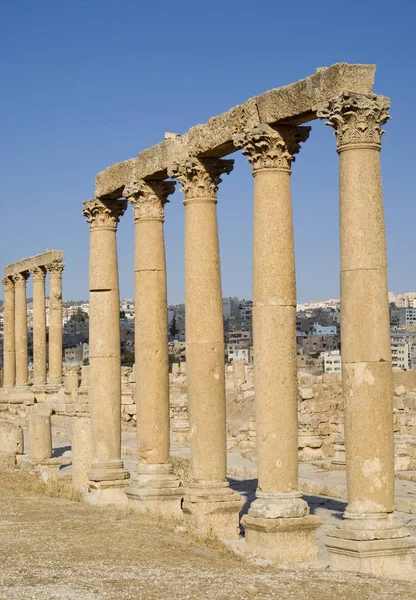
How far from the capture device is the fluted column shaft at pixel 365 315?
50.8ft

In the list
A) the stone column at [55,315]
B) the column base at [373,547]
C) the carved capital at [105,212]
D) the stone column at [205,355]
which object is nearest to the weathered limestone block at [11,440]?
the carved capital at [105,212]

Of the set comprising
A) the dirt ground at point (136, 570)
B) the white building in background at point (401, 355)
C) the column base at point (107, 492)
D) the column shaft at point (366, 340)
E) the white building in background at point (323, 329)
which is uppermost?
the white building in background at point (323, 329)

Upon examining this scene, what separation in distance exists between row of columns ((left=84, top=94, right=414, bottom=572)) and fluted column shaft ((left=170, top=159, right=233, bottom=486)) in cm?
2

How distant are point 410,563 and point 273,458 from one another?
9.16 feet

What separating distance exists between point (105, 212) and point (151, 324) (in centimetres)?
356

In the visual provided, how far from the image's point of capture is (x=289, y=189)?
1767cm

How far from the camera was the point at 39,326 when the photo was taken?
5300 centimetres

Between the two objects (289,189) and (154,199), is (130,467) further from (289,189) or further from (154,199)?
(289,189)

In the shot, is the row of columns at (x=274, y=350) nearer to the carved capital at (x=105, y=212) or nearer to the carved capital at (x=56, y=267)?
the carved capital at (x=105, y=212)

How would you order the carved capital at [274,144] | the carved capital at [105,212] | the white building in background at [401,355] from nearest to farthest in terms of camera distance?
the carved capital at [274,144] < the carved capital at [105,212] < the white building in background at [401,355]

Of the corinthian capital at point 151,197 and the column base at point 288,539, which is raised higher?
the corinthian capital at point 151,197

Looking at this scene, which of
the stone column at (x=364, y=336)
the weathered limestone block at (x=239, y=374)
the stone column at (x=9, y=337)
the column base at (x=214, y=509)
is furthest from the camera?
the stone column at (x=9, y=337)

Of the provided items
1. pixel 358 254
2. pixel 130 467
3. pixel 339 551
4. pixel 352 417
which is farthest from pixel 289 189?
pixel 130 467

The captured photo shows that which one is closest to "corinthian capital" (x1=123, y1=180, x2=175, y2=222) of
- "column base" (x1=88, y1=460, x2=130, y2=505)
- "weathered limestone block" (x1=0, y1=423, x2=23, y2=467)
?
"column base" (x1=88, y1=460, x2=130, y2=505)
